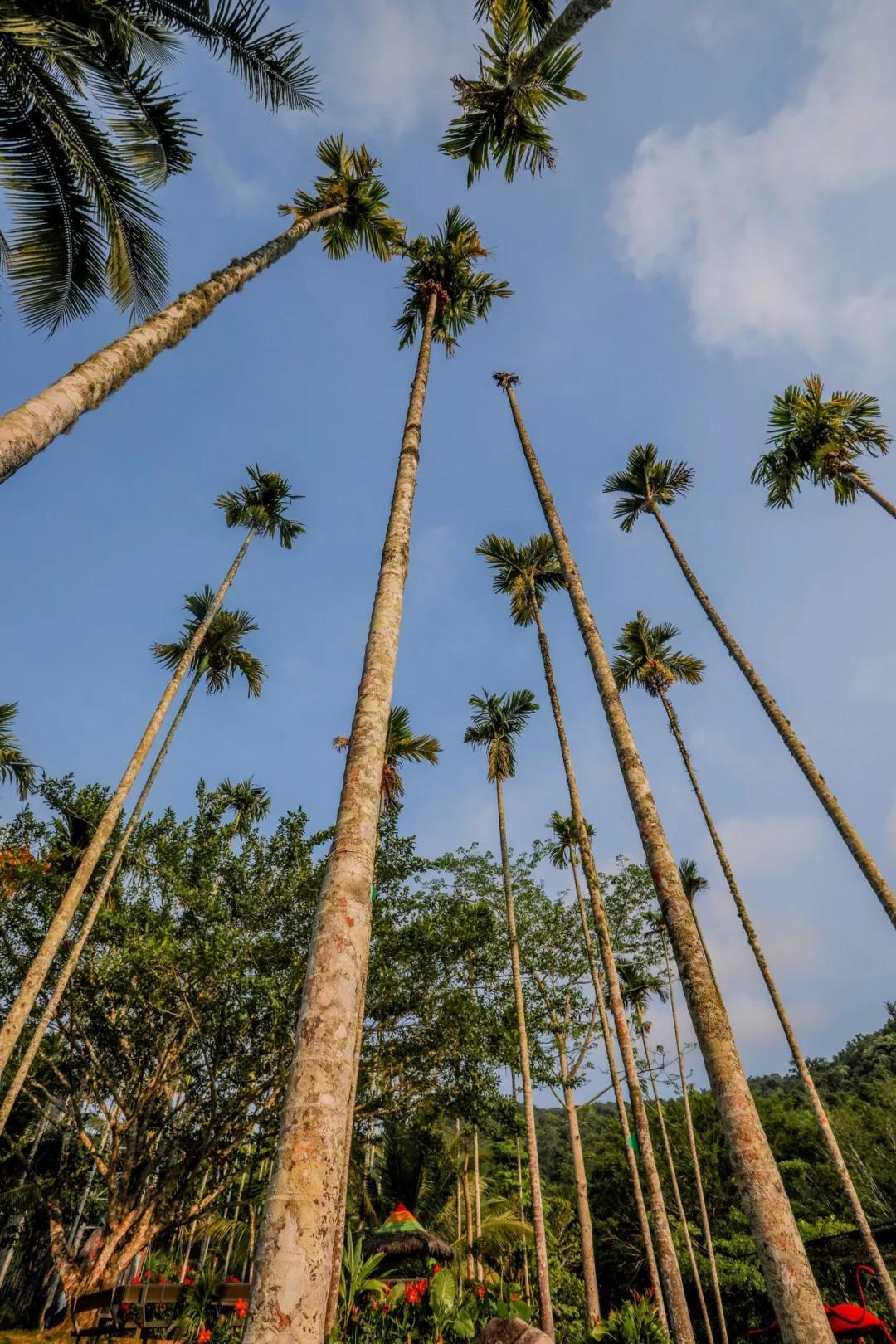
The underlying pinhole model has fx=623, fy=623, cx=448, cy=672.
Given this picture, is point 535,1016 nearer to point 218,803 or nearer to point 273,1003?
point 273,1003

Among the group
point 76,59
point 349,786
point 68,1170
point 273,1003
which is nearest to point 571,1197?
point 68,1170

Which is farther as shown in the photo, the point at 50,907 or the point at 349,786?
the point at 50,907

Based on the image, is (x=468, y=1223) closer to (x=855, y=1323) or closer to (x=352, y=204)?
(x=855, y=1323)

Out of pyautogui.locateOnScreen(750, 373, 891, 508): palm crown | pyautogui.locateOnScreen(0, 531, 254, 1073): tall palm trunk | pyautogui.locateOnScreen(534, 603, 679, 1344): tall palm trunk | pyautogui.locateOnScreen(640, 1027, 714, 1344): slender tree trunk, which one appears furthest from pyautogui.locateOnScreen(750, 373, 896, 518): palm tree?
pyautogui.locateOnScreen(640, 1027, 714, 1344): slender tree trunk

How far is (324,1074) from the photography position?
327cm

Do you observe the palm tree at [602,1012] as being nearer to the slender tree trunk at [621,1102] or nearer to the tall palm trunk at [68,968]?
the slender tree trunk at [621,1102]

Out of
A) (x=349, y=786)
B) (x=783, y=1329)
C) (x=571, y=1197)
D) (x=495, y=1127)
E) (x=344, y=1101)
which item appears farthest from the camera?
(x=571, y=1197)

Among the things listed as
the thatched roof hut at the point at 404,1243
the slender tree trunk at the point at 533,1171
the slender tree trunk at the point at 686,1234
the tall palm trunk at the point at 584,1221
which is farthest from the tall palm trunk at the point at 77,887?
the slender tree trunk at the point at 686,1234

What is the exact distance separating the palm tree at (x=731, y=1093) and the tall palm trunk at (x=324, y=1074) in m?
2.70

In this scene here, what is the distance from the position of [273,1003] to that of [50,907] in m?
5.85

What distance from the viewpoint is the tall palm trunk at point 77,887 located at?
32.8 feet

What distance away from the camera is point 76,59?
5.95m

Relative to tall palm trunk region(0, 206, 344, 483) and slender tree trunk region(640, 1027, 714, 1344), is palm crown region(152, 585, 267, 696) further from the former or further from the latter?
slender tree trunk region(640, 1027, 714, 1344)

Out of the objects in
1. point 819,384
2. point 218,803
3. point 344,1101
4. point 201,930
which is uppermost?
point 819,384
